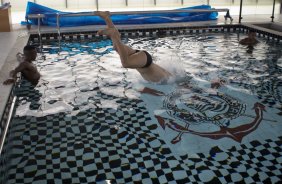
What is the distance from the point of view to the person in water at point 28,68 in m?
4.75

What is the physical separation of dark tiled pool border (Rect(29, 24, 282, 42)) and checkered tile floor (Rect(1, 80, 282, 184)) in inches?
216

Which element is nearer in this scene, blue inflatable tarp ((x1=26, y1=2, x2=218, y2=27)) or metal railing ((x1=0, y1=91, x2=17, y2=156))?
metal railing ((x1=0, y1=91, x2=17, y2=156))

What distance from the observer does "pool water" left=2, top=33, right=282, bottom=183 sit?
3.08m

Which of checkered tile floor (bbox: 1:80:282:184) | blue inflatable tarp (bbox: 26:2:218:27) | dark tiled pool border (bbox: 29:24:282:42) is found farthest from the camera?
blue inflatable tarp (bbox: 26:2:218:27)

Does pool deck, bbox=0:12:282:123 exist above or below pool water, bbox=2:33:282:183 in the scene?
above

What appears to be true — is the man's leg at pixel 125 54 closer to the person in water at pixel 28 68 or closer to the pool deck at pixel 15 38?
the person in water at pixel 28 68

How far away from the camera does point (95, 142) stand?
3578 mm

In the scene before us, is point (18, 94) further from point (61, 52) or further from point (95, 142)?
point (61, 52)

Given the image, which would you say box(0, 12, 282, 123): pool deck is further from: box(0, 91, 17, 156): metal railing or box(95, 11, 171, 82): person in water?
box(95, 11, 171, 82): person in water

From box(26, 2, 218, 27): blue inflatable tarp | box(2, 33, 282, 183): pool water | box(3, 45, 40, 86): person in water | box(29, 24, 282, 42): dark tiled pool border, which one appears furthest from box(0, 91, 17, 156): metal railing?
box(26, 2, 218, 27): blue inflatable tarp

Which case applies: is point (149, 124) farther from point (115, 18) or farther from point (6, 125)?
point (115, 18)

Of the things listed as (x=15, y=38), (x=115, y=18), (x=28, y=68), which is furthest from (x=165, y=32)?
(x=28, y=68)

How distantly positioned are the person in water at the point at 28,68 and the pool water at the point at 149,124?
15cm

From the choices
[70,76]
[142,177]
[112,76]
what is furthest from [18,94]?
[142,177]
